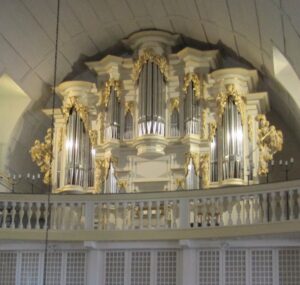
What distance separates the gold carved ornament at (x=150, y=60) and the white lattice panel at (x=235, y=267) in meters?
6.12

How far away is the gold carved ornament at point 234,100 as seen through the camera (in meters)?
19.7

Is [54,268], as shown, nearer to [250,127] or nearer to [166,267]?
[166,267]

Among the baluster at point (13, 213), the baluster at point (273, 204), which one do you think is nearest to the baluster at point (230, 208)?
the baluster at point (273, 204)

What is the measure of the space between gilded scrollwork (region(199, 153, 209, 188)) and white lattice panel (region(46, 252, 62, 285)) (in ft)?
13.5

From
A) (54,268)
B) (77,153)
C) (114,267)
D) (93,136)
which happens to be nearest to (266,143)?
(93,136)

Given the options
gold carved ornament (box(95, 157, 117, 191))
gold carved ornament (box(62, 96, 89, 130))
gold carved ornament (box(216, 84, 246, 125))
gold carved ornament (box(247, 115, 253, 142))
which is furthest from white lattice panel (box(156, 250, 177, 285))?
gold carved ornament (box(62, 96, 89, 130))

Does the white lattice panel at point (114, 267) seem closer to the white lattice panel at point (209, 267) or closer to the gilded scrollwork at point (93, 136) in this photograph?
the white lattice panel at point (209, 267)

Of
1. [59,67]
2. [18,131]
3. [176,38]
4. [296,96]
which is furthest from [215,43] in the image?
[18,131]

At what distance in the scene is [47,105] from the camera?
72.9ft

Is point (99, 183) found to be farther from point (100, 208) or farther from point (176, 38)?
point (176, 38)

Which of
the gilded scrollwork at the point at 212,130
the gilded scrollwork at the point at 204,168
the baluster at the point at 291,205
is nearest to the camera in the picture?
the baluster at the point at 291,205

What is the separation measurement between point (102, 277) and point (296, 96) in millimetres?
6797

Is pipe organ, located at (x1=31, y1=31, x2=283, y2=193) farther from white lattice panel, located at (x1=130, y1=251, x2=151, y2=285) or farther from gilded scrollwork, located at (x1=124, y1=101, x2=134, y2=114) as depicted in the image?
white lattice panel, located at (x1=130, y1=251, x2=151, y2=285)

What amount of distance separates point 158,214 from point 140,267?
1.22 metres
